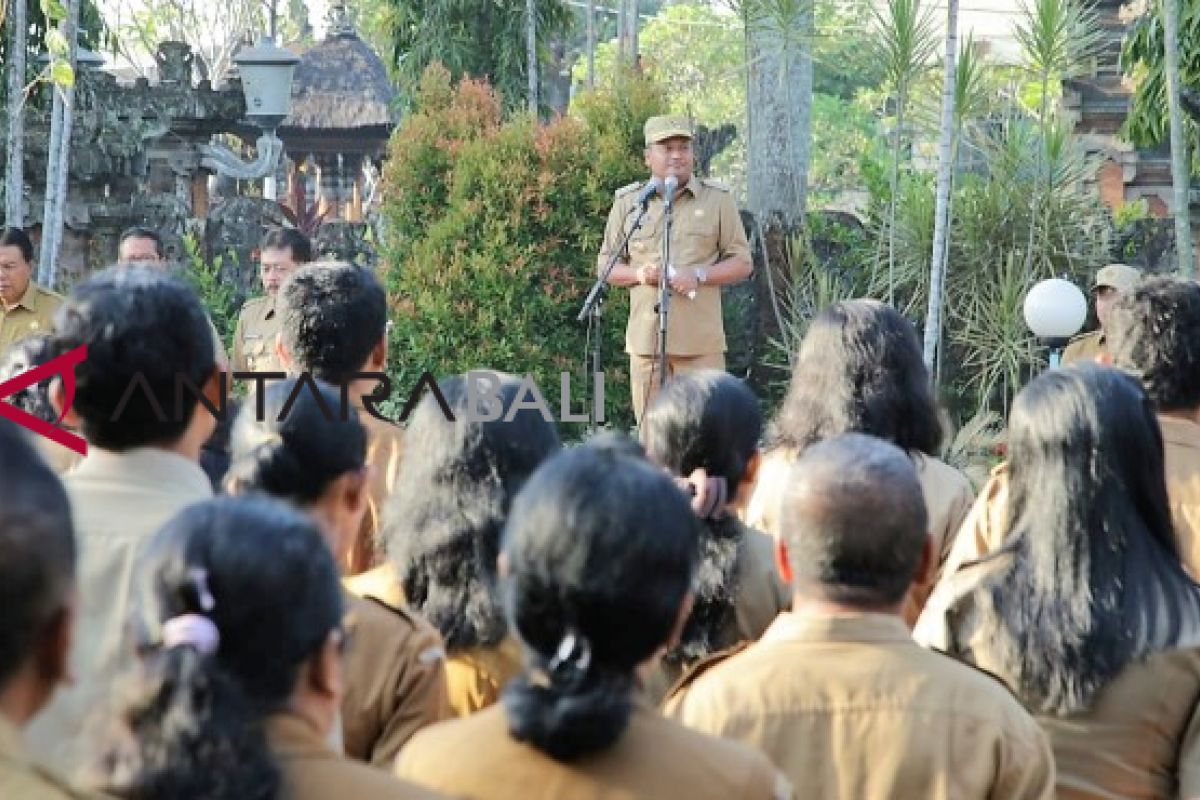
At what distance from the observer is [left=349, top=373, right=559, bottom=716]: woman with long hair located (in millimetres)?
3650

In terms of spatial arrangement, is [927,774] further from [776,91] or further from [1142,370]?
[776,91]

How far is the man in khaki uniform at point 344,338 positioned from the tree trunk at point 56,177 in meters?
6.92

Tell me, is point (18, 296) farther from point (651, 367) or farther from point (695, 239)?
point (695, 239)

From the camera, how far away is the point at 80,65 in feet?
44.2

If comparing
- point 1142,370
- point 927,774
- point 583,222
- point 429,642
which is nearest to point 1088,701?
point 927,774

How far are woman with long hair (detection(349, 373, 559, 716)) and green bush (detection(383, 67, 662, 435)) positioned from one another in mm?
7777

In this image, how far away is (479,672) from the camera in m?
3.65

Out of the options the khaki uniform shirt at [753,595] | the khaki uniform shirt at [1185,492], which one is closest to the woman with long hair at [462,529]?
the khaki uniform shirt at [753,595]

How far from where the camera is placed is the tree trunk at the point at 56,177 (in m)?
11.7

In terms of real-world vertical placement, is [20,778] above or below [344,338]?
below

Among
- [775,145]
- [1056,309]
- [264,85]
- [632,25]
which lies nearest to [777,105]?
[775,145]

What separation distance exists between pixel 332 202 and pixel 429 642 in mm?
22295

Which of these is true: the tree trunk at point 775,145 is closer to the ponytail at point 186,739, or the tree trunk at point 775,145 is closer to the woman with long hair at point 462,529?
the woman with long hair at point 462,529

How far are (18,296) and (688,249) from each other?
317cm
